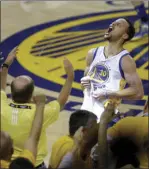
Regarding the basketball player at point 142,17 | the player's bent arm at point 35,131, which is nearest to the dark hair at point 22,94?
the player's bent arm at point 35,131

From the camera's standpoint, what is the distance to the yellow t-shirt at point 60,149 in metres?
3.13

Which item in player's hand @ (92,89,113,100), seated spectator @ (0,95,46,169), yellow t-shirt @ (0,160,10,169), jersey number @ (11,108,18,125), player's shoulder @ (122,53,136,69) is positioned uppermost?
player's shoulder @ (122,53,136,69)

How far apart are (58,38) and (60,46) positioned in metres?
0.30

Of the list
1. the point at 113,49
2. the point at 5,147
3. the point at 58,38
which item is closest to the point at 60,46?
the point at 58,38

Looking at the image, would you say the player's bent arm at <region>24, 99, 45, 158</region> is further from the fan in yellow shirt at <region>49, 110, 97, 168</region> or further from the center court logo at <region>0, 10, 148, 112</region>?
the center court logo at <region>0, 10, 148, 112</region>

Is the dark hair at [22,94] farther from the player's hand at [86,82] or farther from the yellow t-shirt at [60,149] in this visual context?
the player's hand at [86,82]

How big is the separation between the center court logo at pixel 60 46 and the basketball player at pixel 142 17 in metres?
0.11

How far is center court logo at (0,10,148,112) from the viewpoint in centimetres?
723

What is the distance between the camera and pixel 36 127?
124 inches

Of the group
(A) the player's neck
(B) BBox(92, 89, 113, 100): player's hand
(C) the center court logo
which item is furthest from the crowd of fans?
(C) the center court logo

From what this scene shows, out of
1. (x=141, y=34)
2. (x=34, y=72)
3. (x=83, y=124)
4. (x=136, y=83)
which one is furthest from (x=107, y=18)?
(x=83, y=124)

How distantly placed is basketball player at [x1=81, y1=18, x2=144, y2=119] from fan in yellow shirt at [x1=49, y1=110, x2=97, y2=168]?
1.66ft

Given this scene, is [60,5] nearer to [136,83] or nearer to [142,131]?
[136,83]

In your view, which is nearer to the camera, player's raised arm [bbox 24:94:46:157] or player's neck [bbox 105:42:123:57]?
player's raised arm [bbox 24:94:46:157]
